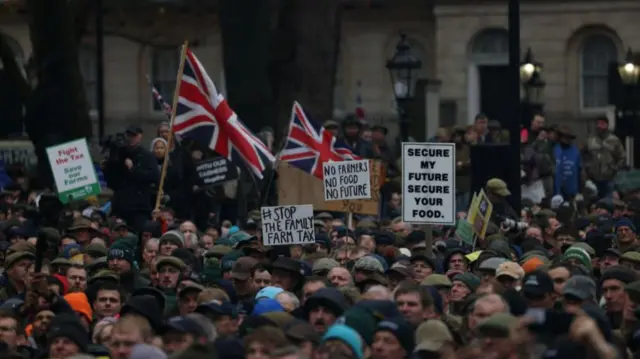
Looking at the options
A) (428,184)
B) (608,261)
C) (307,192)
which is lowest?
(608,261)

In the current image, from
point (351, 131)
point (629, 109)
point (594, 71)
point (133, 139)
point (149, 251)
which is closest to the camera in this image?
point (149, 251)

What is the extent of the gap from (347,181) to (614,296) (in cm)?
591

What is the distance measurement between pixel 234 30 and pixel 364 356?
20.4 m

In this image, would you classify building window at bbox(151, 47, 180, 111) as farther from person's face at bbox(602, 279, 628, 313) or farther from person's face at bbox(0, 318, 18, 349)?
person's face at bbox(0, 318, 18, 349)

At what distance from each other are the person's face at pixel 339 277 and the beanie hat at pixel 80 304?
177 centimetres

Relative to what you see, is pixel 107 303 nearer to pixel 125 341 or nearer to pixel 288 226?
pixel 125 341

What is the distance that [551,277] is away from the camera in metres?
15.2

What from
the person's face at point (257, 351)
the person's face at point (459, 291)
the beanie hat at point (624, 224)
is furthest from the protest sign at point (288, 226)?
the person's face at point (257, 351)

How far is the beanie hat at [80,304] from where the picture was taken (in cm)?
1489

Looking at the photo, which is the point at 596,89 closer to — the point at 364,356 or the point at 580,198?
the point at 580,198

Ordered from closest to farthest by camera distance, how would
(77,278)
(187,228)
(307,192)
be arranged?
(77,278), (187,228), (307,192)

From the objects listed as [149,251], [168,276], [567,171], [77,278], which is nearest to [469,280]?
[168,276]

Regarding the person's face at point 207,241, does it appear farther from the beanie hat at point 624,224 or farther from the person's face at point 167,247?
the beanie hat at point 624,224

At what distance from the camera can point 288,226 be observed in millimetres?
19078
